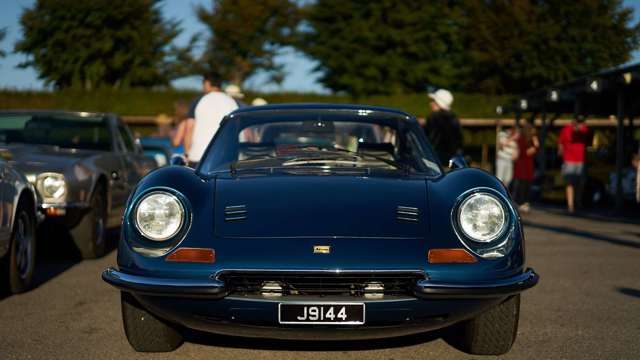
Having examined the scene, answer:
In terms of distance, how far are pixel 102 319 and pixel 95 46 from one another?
49721 millimetres

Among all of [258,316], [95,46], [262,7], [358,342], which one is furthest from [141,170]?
[262,7]

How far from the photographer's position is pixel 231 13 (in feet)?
211

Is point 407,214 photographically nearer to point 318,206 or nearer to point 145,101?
point 318,206

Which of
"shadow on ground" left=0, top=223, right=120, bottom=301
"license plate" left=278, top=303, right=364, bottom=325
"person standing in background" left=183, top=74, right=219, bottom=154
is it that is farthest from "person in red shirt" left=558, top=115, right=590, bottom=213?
"license plate" left=278, top=303, right=364, bottom=325

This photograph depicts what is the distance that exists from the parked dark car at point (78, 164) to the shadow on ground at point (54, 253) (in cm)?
10

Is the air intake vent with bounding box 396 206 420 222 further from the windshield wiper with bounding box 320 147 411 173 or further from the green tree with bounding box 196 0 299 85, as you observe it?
the green tree with bounding box 196 0 299 85

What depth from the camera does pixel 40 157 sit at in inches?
333

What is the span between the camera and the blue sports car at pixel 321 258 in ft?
13.8

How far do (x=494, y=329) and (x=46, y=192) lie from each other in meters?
4.67

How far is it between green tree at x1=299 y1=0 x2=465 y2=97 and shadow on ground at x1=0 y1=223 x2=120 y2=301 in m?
45.7

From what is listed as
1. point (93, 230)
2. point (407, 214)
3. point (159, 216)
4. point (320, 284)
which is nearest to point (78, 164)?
point (93, 230)

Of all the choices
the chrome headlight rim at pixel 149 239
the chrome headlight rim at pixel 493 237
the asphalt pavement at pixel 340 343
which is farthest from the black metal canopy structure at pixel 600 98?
the chrome headlight rim at pixel 149 239

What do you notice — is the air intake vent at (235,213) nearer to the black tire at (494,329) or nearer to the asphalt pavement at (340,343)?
the asphalt pavement at (340,343)

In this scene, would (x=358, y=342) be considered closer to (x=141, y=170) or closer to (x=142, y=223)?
Answer: (x=142, y=223)
